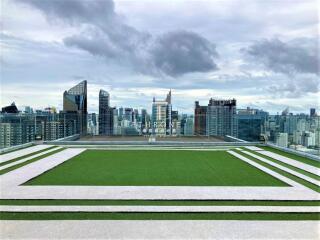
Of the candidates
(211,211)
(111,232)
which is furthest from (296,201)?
(111,232)

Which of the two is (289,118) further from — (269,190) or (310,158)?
(269,190)

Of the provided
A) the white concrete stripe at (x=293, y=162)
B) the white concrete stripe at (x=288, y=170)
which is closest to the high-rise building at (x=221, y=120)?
the white concrete stripe at (x=293, y=162)

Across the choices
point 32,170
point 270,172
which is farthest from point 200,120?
point 32,170

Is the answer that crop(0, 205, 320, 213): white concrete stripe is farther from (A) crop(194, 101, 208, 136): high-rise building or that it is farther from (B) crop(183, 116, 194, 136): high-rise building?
(B) crop(183, 116, 194, 136): high-rise building

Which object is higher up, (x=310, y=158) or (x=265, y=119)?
A: (x=265, y=119)

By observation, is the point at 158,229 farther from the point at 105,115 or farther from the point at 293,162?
the point at 105,115
